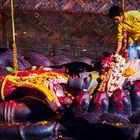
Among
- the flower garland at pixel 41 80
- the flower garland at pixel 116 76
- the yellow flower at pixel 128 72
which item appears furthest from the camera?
the yellow flower at pixel 128 72

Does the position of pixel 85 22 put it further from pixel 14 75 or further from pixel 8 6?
pixel 14 75

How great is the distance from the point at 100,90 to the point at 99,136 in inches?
49.8

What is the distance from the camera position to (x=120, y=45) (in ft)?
26.3

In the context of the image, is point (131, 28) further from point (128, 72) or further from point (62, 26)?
point (62, 26)

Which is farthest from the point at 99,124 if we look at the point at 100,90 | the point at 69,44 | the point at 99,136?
the point at 69,44

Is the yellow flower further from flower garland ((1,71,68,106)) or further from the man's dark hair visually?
the man's dark hair

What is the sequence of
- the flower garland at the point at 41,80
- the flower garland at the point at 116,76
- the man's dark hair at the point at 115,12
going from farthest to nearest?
1. the man's dark hair at the point at 115,12
2. the flower garland at the point at 116,76
3. the flower garland at the point at 41,80

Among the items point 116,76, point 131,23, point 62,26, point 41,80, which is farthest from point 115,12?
point 62,26

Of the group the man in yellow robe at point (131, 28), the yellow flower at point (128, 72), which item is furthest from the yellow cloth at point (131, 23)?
the yellow flower at point (128, 72)

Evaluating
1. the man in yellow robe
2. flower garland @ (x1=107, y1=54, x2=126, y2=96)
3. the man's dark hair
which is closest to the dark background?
the man in yellow robe

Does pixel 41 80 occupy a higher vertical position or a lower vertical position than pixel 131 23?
lower

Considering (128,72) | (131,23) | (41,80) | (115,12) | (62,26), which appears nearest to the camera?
(41,80)

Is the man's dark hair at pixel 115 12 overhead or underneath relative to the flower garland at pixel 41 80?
overhead

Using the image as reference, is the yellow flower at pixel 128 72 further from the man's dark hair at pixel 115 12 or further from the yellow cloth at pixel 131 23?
the yellow cloth at pixel 131 23
